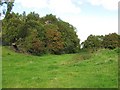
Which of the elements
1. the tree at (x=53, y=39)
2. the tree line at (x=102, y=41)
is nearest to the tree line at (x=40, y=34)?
the tree at (x=53, y=39)

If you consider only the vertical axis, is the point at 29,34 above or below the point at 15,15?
below

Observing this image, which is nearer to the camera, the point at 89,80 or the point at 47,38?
the point at 89,80

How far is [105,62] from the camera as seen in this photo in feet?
80.7

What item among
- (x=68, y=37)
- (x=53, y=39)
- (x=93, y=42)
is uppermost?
(x=68, y=37)

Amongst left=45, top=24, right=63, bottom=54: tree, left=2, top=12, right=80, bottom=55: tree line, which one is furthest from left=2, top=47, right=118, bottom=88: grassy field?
left=45, top=24, right=63, bottom=54: tree

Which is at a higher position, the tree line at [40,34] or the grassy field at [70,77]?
the tree line at [40,34]

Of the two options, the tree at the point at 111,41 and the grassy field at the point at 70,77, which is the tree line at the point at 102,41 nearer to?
the tree at the point at 111,41

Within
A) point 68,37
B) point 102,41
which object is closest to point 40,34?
point 68,37

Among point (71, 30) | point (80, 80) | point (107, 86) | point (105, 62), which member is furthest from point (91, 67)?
point (71, 30)

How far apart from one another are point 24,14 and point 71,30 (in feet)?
→ 33.1

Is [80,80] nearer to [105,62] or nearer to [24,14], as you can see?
[105,62]

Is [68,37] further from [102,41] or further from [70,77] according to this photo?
[70,77]

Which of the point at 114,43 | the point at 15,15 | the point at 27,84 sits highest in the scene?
the point at 15,15

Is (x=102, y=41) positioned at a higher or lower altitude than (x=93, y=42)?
higher
